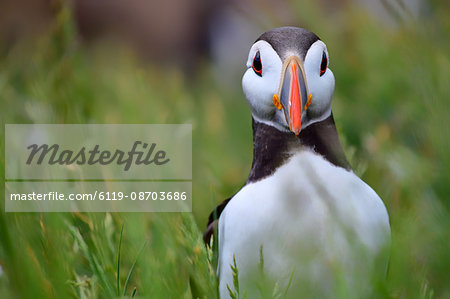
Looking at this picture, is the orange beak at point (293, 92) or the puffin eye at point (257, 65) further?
the puffin eye at point (257, 65)

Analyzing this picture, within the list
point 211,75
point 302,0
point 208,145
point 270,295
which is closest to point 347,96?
point 302,0

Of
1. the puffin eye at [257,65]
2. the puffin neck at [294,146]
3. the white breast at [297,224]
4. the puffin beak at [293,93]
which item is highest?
the puffin eye at [257,65]

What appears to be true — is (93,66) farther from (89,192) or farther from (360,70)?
(89,192)

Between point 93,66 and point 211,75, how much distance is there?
68cm

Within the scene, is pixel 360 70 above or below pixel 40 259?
above

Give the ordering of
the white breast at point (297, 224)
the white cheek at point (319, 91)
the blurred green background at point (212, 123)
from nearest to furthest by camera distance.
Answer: the blurred green background at point (212, 123) → the white breast at point (297, 224) → the white cheek at point (319, 91)

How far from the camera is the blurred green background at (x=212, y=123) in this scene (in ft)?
2.15

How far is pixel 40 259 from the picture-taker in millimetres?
756

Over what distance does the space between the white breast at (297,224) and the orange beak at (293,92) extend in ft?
0.26

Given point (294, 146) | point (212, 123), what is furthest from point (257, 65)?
point (212, 123)
